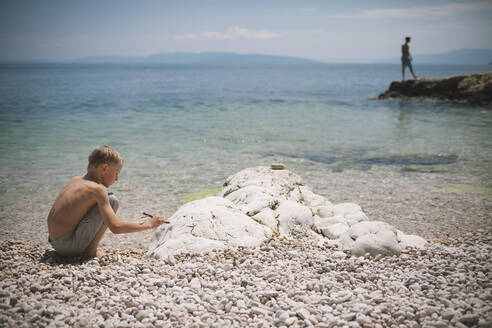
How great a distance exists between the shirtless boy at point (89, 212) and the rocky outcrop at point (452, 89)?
33512 millimetres

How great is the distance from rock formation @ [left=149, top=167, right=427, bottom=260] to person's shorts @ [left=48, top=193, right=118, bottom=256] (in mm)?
1096

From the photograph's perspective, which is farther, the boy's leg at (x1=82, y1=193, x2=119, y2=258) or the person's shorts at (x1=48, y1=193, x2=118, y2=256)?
the boy's leg at (x1=82, y1=193, x2=119, y2=258)

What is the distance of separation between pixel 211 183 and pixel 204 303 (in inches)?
301

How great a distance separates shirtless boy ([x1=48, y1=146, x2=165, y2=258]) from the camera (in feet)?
15.6

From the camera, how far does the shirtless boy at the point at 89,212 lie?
4.77 metres

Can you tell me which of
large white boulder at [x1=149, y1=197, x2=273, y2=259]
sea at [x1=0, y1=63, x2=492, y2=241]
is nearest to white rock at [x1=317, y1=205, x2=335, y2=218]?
large white boulder at [x1=149, y1=197, x2=273, y2=259]

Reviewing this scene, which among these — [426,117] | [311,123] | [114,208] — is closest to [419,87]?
[426,117]

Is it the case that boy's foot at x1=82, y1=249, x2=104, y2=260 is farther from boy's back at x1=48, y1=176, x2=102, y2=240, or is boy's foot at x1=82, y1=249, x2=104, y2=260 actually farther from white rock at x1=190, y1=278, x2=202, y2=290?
white rock at x1=190, y1=278, x2=202, y2=290

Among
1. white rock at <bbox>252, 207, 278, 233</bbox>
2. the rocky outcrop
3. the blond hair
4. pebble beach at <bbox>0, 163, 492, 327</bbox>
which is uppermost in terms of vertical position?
the rocky outcrop

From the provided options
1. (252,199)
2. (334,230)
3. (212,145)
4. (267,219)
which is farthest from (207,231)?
(212,145)

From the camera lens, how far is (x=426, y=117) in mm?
25641

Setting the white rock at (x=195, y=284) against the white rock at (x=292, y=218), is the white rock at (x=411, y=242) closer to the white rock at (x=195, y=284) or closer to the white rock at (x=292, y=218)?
the white rock at (x=292, y=218)

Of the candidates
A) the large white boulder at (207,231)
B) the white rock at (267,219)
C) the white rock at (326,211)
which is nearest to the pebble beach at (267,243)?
the large white boulder at (207,231)

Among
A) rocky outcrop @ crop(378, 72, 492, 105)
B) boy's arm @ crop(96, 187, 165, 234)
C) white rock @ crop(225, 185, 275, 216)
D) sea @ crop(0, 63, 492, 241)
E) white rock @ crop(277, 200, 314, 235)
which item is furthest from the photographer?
rocky outcrop @ crop(378, 72, 492, 105)
